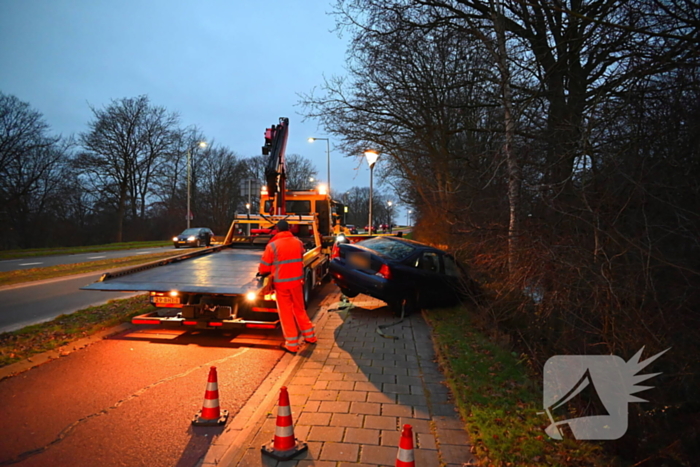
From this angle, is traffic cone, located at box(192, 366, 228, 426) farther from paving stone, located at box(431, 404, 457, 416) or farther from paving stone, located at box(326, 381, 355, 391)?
paving stone, located at box(431, 404, 457, 416)

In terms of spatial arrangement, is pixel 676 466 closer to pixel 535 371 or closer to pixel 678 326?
pixel 678 326

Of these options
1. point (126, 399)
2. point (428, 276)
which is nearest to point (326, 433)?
point (126, 399)

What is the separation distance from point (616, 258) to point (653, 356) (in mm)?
803

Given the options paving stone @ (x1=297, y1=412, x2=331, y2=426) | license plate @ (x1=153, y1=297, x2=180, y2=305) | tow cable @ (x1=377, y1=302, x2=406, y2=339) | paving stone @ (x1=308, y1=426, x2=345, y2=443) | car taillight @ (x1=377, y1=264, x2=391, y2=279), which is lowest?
tow cable @ (x1=377, y1=302, x2=406, y2=339)

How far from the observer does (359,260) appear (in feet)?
29.0

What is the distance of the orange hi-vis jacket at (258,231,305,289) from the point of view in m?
6.50

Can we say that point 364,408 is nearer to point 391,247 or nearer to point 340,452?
point 340,452

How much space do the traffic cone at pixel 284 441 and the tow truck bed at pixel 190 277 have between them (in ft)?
9.78

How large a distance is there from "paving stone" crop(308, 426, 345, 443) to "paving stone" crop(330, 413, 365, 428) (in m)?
0.08

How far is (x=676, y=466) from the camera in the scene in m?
3.49

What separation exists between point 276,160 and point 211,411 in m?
9.03

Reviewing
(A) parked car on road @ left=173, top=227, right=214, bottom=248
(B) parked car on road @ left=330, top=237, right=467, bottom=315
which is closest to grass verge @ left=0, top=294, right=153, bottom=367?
(B) parked car on road @ left=330, top=237, right=467, bottom=315

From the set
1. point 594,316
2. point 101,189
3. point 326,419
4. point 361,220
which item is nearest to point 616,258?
point 594,316

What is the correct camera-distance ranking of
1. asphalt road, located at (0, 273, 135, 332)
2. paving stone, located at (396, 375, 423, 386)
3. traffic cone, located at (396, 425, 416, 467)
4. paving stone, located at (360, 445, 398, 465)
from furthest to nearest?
1. asphalt road, located at (0, 273, 135, 332)
2. paving stone, located at (396, 375, 423, 386)
3. paving stone, located at (360, 445, 398, 465)
4. traffic cone, located at (396, 425, 416, 467)
